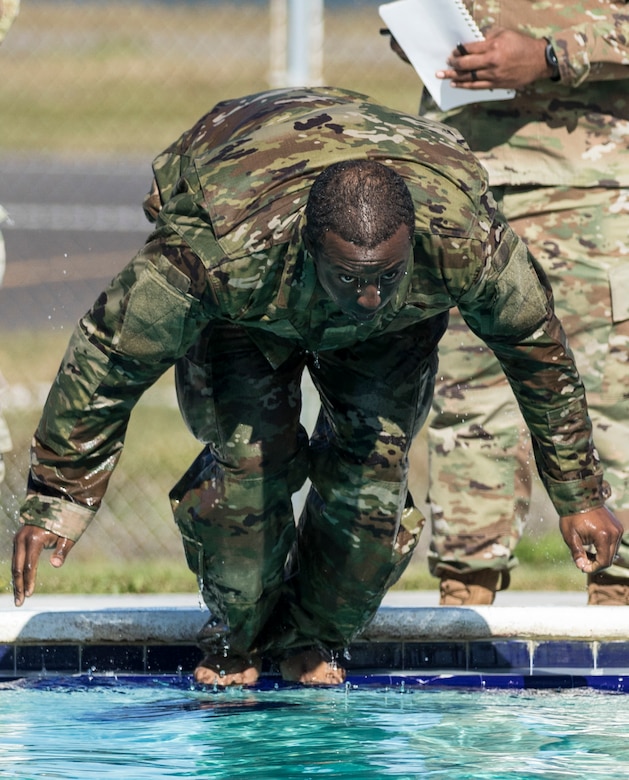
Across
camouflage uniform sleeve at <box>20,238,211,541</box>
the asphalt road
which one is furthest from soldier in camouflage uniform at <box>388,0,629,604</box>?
the asphalt road

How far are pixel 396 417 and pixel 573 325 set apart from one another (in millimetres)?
1081

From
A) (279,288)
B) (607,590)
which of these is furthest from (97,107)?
(279,288)

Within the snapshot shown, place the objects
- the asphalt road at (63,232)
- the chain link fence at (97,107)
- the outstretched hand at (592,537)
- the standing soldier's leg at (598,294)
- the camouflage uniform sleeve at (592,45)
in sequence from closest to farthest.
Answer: the outstretched hand at (592,537) < the camouflage uniform sleeve at (592,45) < the standing soldier's leg at (598,294) < the asphalt road at (63,232) < the chain link fence at (97,107)

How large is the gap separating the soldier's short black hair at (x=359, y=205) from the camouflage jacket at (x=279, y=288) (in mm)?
120

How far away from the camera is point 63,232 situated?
14.8m

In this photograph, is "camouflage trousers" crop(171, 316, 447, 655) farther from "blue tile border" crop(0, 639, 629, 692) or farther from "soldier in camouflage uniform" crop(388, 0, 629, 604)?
"soldier in camouflage uniform" crop(388, 0, 629, 604)

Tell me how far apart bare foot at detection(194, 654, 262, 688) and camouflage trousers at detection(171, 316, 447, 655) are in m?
0.08

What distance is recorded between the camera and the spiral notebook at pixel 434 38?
5105 millimetres

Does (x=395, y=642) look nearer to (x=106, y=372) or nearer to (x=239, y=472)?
(x=239, y=472)

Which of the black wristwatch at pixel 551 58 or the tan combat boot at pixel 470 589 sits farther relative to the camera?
the tan combat boot at pixel 470 589

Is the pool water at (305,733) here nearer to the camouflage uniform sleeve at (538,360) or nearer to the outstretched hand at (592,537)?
the outstretched hand at (592,537)

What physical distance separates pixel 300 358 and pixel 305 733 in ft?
3.02

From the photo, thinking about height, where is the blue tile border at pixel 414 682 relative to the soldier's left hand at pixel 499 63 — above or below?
below

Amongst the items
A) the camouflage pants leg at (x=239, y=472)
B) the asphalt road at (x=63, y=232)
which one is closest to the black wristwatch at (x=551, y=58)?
the camouflage pants leg at (x=239, y=472)
